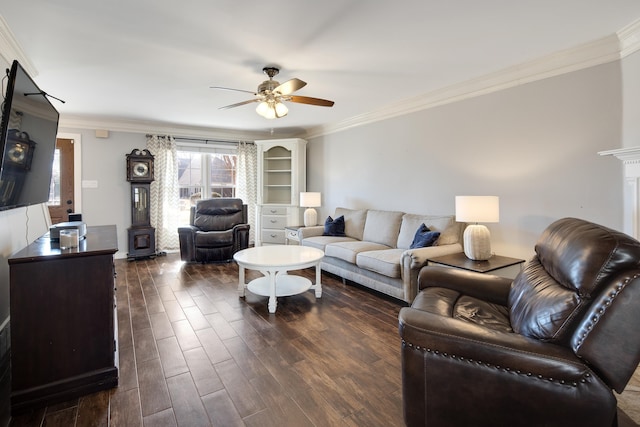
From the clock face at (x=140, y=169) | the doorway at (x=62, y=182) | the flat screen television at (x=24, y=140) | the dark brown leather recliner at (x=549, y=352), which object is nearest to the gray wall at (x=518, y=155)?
the dark brown leather recliner at (x=549, y=352)

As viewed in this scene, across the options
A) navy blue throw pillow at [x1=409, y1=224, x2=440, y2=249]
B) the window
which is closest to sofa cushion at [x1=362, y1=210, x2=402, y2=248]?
navy blue throw pillow at [x1=409, y1=224, x2=440, y2=249]

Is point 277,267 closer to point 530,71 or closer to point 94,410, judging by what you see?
point 94,410

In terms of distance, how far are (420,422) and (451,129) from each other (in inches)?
125

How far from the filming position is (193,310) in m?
3.09

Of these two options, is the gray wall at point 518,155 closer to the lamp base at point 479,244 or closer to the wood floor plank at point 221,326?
the lamp base at point 479,244

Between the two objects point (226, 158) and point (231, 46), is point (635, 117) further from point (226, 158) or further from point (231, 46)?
point (226, 158)

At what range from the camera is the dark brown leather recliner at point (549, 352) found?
1.10 metres

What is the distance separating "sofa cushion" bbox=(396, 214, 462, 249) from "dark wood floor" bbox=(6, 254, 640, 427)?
0.79 metres

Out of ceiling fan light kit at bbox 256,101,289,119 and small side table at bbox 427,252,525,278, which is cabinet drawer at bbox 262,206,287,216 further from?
small side table at bbox 427,252,525,278

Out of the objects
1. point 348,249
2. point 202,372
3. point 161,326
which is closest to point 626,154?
point 348,249

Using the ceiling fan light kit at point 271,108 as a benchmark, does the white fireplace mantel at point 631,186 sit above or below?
below

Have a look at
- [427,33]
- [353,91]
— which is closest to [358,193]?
[353,91]

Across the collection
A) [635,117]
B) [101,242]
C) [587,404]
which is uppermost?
[635,117]

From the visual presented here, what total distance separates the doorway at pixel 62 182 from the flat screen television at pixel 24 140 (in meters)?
2.91
